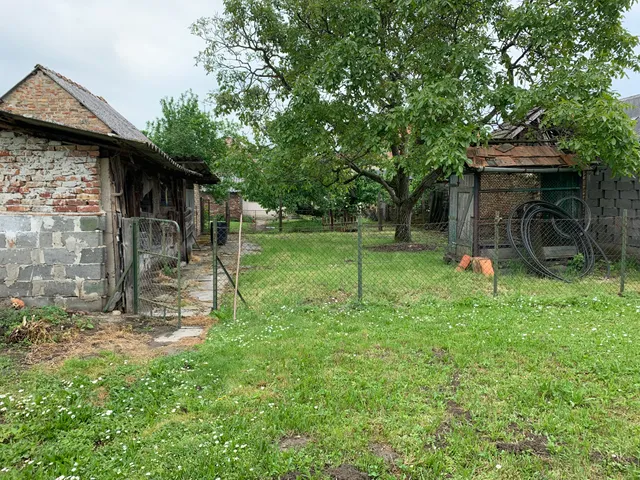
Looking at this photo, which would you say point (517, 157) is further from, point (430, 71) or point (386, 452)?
point (386, 452)

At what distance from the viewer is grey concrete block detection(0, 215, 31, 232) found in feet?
20.2

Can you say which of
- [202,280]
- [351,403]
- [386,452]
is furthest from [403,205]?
[386,452]

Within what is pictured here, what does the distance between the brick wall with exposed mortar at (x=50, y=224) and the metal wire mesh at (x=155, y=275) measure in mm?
683

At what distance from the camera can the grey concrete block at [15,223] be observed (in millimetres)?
6172

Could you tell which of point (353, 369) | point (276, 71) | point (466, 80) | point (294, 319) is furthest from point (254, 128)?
point (353, 369)

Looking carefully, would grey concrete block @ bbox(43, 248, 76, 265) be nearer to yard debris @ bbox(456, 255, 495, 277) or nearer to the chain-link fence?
the chain-link fence

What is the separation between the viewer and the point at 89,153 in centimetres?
616

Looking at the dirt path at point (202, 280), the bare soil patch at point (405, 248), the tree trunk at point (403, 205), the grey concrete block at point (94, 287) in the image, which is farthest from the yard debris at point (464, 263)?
the grey concrete block at point (94, 287)

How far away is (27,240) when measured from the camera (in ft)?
20.4

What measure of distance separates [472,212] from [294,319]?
596cm

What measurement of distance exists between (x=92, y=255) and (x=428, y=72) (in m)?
8.40

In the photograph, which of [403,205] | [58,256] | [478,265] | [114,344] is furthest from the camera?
[403,205]

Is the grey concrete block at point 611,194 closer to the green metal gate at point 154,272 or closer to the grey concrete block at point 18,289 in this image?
the green metal gate at point 154,272

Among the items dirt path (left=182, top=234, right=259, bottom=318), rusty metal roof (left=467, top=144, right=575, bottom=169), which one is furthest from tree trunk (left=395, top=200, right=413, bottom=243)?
rusty metal roof (left=467, top=144, right=575, bottom=169)
